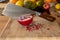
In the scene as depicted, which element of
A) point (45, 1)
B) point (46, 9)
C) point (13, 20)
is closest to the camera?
point (13, 20)

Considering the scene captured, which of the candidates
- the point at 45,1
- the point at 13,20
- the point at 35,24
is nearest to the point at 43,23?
the point at 35,24

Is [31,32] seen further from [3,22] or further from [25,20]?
[3,22]

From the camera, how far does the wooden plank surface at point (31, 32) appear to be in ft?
2.91

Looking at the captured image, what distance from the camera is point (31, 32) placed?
929 millimetres

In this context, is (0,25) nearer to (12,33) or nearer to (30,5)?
(12,33)

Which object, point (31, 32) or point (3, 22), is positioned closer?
point (31, 32)

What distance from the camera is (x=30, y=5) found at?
1.22 metres

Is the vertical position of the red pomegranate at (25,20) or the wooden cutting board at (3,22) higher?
the red pomegranate at (25,20)

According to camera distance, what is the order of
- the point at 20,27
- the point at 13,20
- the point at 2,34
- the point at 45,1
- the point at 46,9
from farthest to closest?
the point at 45,1 → the point at 46,9 → the point at 13,20 → the point at 20,27 → the point at 2,34

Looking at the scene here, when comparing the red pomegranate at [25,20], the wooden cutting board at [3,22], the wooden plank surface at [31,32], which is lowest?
the wooden cutting board at [3,22]

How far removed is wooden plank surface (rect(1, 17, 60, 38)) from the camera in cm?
89

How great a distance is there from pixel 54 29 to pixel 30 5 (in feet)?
1.10

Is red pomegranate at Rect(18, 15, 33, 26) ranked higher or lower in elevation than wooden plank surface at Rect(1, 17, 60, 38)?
higher

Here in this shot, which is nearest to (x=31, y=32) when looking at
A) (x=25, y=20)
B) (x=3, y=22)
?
(x=25, y=20)
